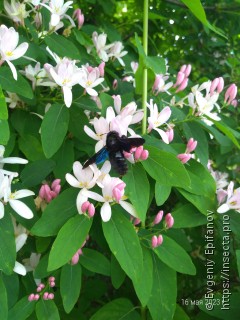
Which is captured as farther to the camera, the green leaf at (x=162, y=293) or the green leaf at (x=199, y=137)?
the green leaf at (x=199, y=137)

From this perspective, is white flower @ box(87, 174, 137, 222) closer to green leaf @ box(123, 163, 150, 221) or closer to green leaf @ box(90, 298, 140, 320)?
green leaf @ box(123, 163, 150, 221)

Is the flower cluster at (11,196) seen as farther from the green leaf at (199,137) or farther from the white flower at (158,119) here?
the green leaf at (199,137)

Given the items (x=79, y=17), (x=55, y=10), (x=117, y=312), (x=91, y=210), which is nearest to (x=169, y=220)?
(x=91, y=210)

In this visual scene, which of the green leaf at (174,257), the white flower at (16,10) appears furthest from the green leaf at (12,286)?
the white flower at (16,10)

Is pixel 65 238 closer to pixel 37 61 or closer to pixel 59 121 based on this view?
pixel 59 121

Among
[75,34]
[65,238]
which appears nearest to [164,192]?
[65,238]

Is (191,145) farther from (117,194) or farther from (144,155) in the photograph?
(117,194)
